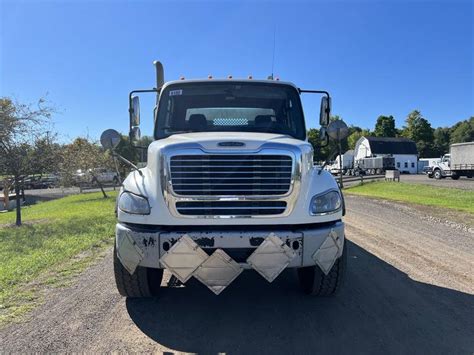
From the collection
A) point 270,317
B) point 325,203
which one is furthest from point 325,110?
point 270,317

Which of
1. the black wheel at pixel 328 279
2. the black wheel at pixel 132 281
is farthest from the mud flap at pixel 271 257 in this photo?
the black wheel at pixel 132 281

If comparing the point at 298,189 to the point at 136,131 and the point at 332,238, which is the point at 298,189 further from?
the point at 136,131

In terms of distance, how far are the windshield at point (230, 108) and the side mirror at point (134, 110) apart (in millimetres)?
567

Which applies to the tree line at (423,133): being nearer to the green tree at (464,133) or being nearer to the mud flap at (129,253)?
the green tree at (464,133)

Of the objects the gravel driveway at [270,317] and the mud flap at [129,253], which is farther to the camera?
the mud flap at [129,253]

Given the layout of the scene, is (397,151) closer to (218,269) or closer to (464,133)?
(464,133)

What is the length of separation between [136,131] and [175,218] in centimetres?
219

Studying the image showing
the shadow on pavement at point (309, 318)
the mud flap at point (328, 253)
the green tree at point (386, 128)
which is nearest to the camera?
the shadow on pavement at point (309, 318)

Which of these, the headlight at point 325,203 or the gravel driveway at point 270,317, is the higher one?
the headlight at point 325,203

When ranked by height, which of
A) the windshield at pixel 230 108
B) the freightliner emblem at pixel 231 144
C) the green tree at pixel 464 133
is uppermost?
the green tree at pixel 464 133

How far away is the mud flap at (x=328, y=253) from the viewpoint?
3930 millimetres

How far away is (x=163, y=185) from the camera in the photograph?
13.2ft

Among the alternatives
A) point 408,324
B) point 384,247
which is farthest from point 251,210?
point 384,247

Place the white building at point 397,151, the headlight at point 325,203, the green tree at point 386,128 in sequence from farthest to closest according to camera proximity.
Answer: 1. the green tree at point 386,128
2. the white building at point 397,151
3. the headlight at point 325,203
